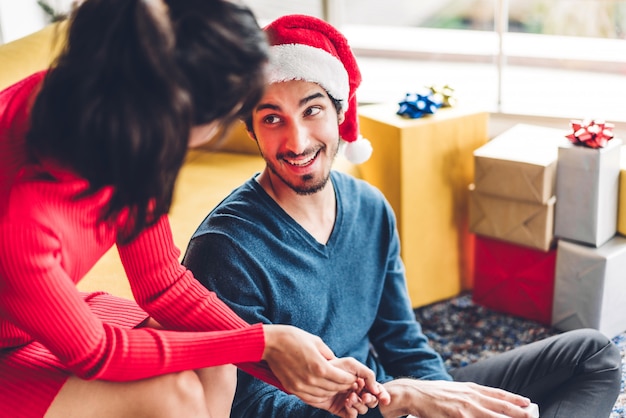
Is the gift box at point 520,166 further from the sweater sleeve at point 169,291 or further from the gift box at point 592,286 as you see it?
the sweater sleeve at point 169,291

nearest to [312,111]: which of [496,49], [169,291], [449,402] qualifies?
[169,291]

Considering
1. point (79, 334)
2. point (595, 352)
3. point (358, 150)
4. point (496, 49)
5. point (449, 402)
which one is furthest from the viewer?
point (496, 49)

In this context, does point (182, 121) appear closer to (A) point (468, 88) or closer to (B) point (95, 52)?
(B) point (95, 52)

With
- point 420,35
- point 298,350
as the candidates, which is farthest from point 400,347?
point 420,35

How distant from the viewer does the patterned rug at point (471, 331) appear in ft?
7.30

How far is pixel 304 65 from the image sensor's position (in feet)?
4.90

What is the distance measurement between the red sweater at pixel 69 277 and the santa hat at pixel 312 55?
1.32ft

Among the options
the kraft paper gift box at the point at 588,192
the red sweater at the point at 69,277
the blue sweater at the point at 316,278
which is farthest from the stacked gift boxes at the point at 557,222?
the red sweater at the point at 69,277

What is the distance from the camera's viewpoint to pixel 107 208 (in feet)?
3.50

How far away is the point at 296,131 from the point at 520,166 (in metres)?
0.90

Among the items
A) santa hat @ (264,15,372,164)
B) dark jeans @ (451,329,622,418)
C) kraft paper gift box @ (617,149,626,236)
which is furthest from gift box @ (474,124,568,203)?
santa hat @ (264,15,372,164)

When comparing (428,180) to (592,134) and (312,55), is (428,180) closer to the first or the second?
(592,134)

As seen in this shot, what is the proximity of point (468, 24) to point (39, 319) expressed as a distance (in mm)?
3549

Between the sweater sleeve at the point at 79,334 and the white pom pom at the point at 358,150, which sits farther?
the white pom pom at the point at 358,150
